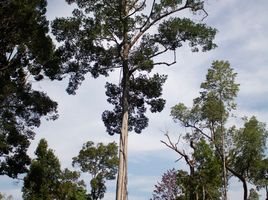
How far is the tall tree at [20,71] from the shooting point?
61.7 ft

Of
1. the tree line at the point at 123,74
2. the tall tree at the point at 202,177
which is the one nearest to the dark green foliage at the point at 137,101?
the tree line at the point at 123,74

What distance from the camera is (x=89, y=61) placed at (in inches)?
666

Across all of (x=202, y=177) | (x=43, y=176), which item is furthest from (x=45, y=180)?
(x=202, y=177)

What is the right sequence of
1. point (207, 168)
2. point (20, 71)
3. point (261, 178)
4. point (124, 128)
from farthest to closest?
point (261, 178) < point (207, 168) < point (20, 71) < point (124, 128)

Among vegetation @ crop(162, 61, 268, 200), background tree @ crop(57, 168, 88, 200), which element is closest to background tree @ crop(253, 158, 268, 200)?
vegetation @ crop(162, 61, 268, 200)

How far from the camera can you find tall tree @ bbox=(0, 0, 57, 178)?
61.7ft

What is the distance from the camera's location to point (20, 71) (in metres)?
21.5

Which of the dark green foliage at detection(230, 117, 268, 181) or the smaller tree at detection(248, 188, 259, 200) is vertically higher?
the dark green foliage at detection(230, 117, 268, 181)

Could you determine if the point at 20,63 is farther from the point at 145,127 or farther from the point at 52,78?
the point at 145,127

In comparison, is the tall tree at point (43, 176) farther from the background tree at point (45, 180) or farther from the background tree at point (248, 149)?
the background tree at point (248, 149)

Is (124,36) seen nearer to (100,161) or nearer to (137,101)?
(137,101)

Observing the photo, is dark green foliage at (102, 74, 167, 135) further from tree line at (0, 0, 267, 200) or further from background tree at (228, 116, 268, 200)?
background tree at (228, 116, 268, 200)

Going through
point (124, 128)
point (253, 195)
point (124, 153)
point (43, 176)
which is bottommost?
point (124, 153)

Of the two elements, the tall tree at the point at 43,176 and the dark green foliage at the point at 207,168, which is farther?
the tall tree at the point at 43,176
